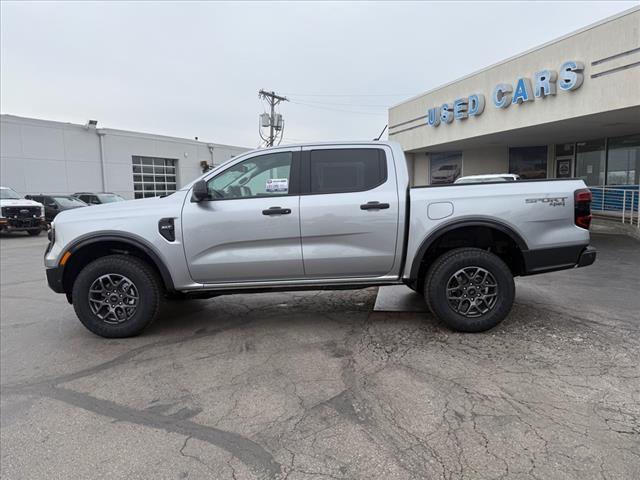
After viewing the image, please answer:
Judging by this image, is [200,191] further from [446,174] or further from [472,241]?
[446,174]

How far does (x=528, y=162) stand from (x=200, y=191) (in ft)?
58.1

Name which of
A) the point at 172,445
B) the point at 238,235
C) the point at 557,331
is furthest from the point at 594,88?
the point at 172,445

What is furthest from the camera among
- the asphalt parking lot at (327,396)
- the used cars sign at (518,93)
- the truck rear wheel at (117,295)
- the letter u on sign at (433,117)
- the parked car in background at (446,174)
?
the parked car in background at (446,174)

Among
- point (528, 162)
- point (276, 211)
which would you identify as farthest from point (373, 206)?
point (528, 162)

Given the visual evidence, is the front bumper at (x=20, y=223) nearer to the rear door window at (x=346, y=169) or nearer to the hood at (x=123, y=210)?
the hood at (x=123, y=210)

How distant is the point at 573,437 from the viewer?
2.75m

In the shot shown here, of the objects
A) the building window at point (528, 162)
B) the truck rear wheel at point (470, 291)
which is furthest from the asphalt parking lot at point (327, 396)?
the building window at point (528, 162)

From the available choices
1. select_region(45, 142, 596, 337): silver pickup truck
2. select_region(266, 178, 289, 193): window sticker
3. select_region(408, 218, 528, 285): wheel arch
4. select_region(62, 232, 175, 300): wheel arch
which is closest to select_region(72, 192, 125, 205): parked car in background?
select_region(62, 232, 175, 300): wheel arch

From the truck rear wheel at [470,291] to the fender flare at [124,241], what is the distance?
2736 millimetres

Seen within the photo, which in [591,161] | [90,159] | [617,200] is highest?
[90,159]

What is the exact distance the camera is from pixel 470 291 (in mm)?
4559

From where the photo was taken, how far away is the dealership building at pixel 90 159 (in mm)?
22641

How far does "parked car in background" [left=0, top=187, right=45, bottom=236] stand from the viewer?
16.8 meters

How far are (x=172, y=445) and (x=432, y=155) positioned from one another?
2063 centimetres
